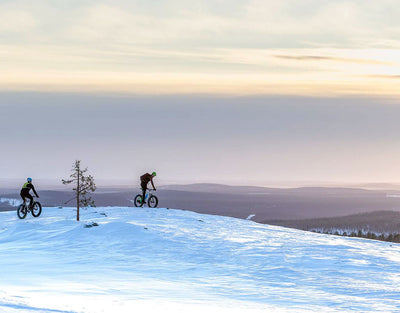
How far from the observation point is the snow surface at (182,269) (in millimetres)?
14266

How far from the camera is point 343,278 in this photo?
19.8 meters

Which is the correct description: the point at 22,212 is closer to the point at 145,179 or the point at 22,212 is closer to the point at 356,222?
the point at 145,179

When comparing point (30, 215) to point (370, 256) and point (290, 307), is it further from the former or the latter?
point (290, 307)

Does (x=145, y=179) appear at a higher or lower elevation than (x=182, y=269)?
higher

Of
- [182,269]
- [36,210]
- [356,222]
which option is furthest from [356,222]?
[182,269]

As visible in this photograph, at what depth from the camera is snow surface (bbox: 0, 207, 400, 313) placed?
1427 centimetres

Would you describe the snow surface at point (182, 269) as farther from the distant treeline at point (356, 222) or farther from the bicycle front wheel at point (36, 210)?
the distant treeline at point (356, 222)

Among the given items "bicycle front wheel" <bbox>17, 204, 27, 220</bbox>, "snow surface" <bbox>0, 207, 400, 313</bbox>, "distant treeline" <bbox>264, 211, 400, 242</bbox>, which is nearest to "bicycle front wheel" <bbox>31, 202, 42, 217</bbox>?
"bicycle front wheel" <bbox>17, 204, 27, 220</bbox>

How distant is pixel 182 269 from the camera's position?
20.8 m

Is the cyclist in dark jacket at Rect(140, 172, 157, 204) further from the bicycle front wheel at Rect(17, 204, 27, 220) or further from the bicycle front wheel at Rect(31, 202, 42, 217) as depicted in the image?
the bicycle front wheel at Rect(17, 204, 27, 220)

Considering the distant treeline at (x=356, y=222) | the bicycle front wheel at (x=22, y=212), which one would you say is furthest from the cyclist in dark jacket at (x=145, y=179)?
the distant treeline at (x=356, y=222)

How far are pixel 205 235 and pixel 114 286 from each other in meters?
12.7

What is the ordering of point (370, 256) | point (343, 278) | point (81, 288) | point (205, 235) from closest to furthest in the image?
1. point (81, 288)
2. point (343, 278)
3. point (370, 256)
4. point (205, 235)

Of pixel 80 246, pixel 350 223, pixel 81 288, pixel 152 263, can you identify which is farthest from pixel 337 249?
pixel 350 223
